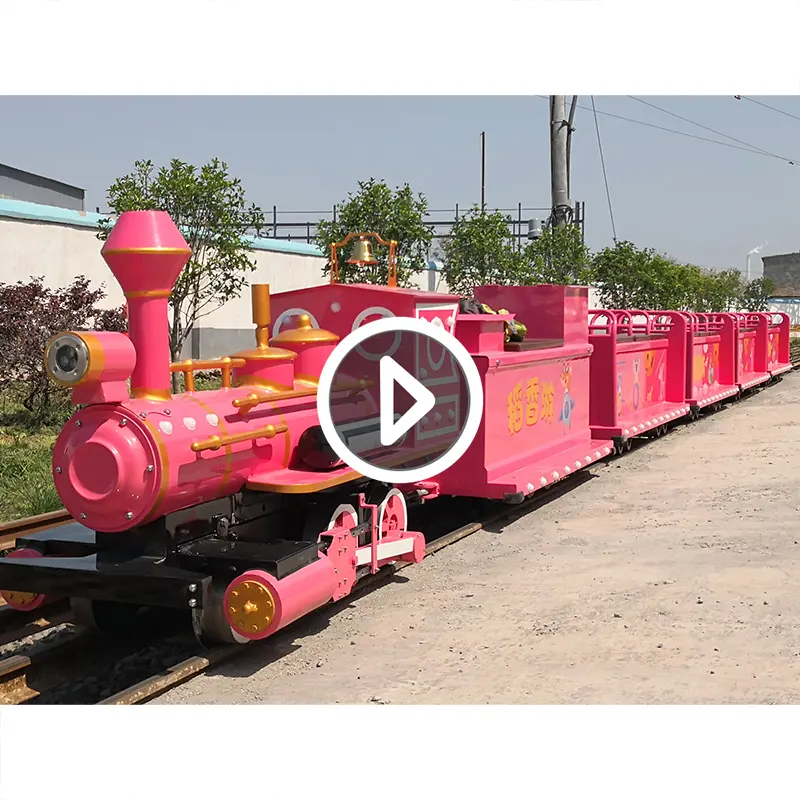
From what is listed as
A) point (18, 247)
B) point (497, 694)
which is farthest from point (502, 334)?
point (18, 247)

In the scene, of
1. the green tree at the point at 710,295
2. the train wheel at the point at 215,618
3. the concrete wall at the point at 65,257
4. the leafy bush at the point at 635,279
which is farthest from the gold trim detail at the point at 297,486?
the green tree at the point at 710,295

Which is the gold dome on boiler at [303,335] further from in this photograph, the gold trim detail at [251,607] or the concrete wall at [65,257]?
the concrete wall at [65,257]

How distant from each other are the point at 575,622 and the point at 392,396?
178 cm

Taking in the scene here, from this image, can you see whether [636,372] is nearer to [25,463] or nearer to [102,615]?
[25,463]

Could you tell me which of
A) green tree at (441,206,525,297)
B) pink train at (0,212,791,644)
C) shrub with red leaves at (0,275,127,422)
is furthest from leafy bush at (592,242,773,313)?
pink train at (0,212,791,644)

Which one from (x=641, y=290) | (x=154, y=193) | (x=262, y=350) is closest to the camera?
(x=262, y=350)

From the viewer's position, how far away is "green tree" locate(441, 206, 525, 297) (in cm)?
1953

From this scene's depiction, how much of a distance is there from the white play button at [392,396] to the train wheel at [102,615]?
1.77 meters

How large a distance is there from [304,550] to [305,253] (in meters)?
17.7

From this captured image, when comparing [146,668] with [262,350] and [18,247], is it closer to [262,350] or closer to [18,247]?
[262,350]

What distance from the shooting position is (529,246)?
21734 mm

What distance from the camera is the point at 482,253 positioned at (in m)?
19.7

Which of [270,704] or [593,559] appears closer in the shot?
[270,704]

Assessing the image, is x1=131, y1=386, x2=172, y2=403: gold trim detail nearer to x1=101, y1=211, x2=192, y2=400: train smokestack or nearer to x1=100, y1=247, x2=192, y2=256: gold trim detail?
x1=101, y1=211, x2=192, y2=400: train smokestack
